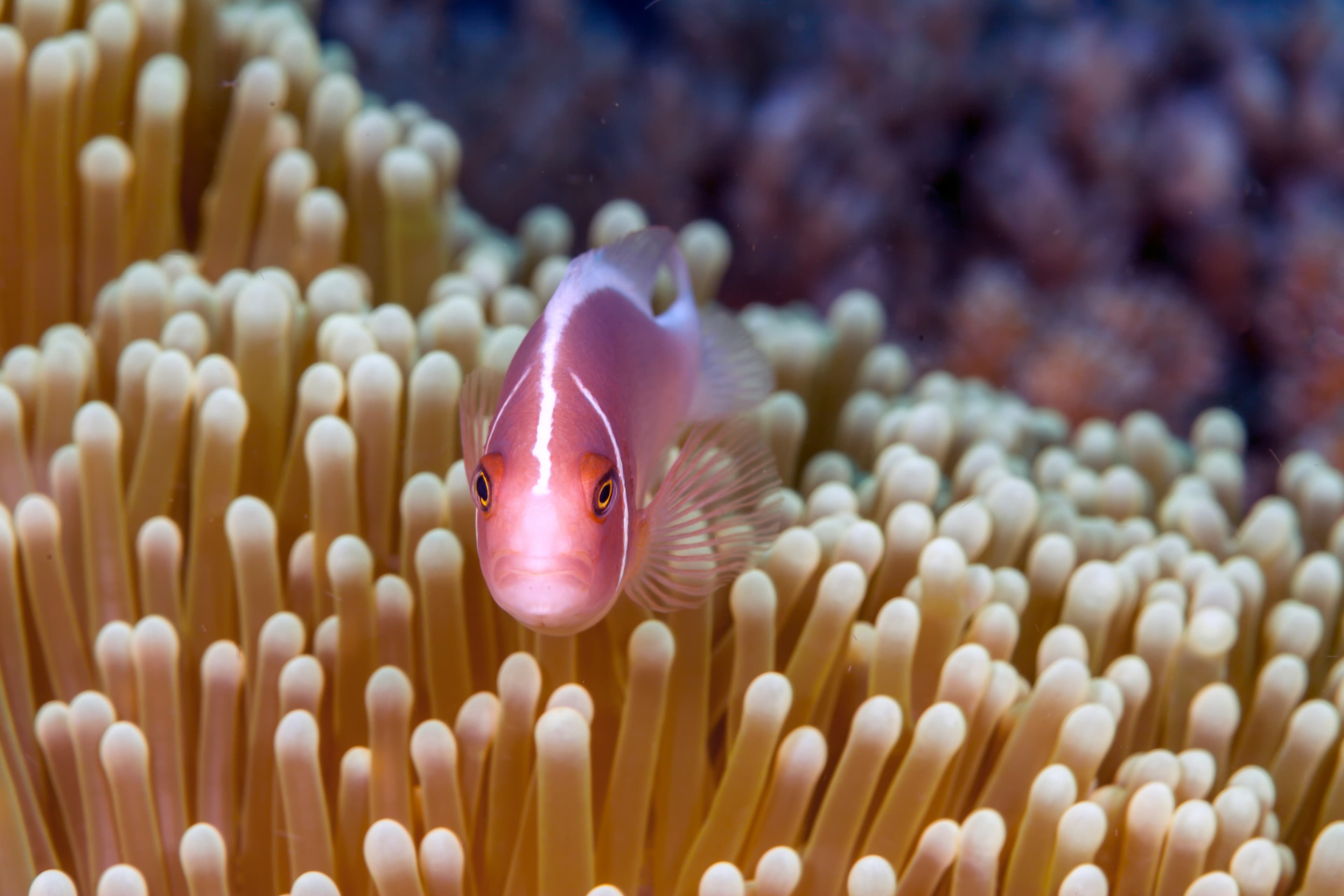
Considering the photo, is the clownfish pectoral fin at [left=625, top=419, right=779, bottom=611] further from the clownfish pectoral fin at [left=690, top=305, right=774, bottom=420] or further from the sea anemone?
the clownfish pectoral fin at [left=690, top=305, right=774, bottom=420]

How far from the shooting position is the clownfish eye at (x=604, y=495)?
110 cm

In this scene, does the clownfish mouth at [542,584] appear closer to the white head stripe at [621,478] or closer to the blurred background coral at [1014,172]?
the white head stripe at [621,478]

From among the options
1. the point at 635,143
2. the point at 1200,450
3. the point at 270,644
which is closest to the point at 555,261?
the point at 635,143

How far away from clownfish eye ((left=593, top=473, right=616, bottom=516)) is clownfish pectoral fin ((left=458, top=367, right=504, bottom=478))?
191 millimetres

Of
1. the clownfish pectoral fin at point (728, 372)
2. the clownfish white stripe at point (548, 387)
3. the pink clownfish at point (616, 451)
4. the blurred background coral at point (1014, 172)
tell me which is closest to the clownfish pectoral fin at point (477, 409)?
the pink clownfish at point (616, 451)

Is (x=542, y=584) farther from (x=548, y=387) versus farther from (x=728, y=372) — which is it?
(x=728, y=372)

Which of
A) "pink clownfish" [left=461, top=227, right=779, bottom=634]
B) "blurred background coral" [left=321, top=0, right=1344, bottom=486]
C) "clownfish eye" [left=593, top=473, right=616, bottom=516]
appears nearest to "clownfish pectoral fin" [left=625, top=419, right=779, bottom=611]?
"pink clownfish" [left=461, top=227, right=779, bottom=634]

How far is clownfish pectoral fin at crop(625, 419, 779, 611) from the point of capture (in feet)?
4.26

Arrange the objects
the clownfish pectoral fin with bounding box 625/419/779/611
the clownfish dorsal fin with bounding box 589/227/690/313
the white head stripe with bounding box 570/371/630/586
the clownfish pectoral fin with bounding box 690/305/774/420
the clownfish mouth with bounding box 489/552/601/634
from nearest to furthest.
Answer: the clownfish mouth with bounding box 489/552/601/634 → the white head stripe with bounding box 570/371/630/586 → the clownfish pectoral fin with bounding box 625/419/779/611 → the clownfish dorsal fin with bounding box 589/227/690/313 → the clownfish pectoral fin with bounding box 690/305/774/420

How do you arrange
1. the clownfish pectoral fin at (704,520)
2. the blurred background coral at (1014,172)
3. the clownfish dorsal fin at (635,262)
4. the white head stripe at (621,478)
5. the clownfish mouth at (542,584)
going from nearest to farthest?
the clownfish mouth at (542,584) < the white head stripe at (621,478) < the clownfish pectoral fin at (704,520) < the clownfish dorsal fin at (635,262) < the blurred background coral at (1014,172)

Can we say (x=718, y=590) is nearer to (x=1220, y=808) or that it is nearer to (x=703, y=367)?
(x=703, y=367)

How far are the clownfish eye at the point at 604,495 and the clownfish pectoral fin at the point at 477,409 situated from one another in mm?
191

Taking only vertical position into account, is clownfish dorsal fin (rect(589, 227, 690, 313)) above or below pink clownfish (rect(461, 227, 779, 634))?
above

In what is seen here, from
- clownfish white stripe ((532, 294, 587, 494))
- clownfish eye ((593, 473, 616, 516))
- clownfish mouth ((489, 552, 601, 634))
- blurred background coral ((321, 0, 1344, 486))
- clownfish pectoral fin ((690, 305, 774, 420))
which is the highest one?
blurred background coral ((321, 0, 1344, 486))
